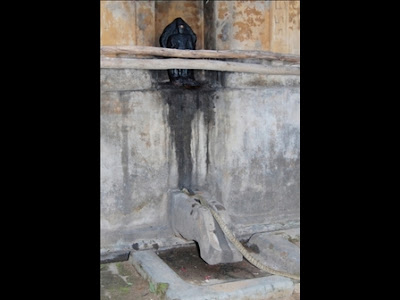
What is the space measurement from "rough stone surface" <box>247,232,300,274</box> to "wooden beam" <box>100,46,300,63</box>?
2.71 meters

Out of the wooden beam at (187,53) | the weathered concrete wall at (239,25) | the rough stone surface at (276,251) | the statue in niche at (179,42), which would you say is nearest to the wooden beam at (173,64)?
the wooden beam at (187,53)

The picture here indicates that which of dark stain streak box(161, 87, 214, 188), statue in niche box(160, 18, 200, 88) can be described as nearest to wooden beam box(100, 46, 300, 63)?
statue in niche box(160, 18, 200, 88)

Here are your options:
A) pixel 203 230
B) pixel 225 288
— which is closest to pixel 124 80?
pixel 203 230

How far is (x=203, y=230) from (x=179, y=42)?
116 inches

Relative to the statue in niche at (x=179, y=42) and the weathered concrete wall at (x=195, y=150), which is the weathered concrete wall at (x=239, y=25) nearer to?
the statue in niche at (x=179, y=42)

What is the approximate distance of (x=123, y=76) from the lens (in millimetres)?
5949

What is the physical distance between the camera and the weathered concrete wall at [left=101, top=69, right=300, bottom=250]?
5.98 meters

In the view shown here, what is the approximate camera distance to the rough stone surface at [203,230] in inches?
199

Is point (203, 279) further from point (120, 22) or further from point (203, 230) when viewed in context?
point (120, 22)

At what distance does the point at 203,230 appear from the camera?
5246 mm

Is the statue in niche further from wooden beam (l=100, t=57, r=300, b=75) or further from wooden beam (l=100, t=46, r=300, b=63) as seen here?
wooden beam (l=100, t=57, r=300, b=75)
